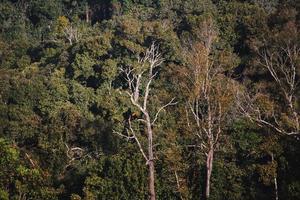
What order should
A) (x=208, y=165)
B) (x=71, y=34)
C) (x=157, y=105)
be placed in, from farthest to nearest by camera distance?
(x=71, y=34) < (x=157, y=105) < (x=208, y=165)

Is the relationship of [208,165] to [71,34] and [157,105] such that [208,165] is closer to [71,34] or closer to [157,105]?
[157,105]

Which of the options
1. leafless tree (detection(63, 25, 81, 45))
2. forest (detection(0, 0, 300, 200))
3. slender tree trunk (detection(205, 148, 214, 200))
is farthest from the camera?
leafless tree (detection(63, 25, 81, 45))

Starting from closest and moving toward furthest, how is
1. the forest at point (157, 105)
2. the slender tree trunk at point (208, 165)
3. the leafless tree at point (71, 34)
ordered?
1. the slender tree trunk at point (208, 165)
2. the forest at point (157, 105)
3. the leafless tree at point (71, 34)

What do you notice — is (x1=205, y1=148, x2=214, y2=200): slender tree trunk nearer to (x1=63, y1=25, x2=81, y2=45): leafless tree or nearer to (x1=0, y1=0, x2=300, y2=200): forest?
(x1=0, y1=0, x2=300, y2=200): forest

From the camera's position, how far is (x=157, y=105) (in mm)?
27344

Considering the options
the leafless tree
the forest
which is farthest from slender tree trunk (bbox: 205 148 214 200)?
the leafless tree

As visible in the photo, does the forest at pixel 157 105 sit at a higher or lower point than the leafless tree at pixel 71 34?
lower

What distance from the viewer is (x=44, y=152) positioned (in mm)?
22266

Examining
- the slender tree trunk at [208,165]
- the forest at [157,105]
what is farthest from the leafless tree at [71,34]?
the slender tree trunk at [208,165]

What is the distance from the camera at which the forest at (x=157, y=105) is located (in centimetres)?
1819

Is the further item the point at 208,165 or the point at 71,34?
the point at 71,34

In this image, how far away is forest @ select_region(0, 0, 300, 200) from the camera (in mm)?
18188

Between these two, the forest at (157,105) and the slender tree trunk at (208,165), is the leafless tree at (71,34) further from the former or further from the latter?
the slender tree trunk at (208,165)

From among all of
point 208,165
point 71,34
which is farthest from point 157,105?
point 71,34
